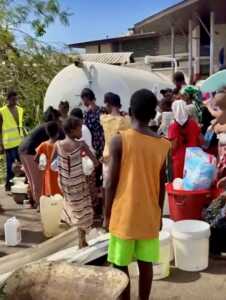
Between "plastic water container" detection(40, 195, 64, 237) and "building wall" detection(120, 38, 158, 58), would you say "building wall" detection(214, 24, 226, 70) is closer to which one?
"building wall" detection(120, 38, 158, 58)

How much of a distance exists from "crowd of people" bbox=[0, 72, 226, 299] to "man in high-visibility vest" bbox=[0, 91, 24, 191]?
2 cm

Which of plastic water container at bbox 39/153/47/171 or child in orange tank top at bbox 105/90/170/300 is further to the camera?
plastic water container at bbox 39/153/47/171

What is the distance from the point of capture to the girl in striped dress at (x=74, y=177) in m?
4.71

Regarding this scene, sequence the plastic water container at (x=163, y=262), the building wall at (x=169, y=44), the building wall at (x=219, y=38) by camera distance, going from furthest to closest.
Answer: the building wall at (x=169, y=44), the building wall at (x=219, y=38), the plastic water container at (x=163, y=262)

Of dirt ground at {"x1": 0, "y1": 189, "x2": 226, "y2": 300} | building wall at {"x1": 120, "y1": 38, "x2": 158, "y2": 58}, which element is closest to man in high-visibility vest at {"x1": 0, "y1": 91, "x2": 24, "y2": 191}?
dirt ground at {"x1": 0, "y1": 189, "x2": 226, "y2": 300}

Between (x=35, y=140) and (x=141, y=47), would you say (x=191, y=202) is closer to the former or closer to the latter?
(x=35, y=140)

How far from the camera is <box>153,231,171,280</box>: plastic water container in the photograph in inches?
159

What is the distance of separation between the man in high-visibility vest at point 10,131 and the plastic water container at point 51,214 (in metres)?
2.24

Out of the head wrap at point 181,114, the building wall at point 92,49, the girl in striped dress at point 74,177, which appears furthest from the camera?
the building wall at point 92,49

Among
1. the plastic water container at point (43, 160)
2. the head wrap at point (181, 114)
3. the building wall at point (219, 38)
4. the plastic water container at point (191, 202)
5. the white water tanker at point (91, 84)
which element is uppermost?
the building wall at point (219, 38)

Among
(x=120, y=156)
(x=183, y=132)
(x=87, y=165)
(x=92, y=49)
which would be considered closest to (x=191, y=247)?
(x=87, y=165)

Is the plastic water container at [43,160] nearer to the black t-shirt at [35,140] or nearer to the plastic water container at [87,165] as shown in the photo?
the black t-shirt at [35,140]

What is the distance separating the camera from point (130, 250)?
10.4ft

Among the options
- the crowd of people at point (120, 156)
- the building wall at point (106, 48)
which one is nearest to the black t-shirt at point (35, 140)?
the crowd of people at point (120, 156)
